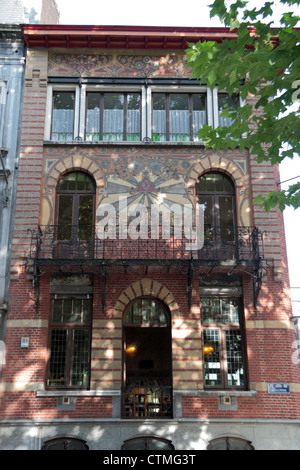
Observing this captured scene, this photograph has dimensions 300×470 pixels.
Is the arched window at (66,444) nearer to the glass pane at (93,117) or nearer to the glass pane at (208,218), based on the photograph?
the glass pane at (208,218)

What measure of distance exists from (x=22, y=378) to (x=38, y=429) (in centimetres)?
155

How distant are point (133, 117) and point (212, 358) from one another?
890 centimetres

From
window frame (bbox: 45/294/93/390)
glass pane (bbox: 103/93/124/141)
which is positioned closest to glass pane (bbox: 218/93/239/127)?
glass pane (bbox: 103/93/124/141)

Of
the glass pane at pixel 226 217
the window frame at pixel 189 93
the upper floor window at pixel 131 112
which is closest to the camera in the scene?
the glass pane at pixel 226 217

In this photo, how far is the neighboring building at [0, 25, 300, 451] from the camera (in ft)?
44.3

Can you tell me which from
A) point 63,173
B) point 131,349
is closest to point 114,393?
point 63,173

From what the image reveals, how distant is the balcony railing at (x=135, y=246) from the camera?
14.8 m

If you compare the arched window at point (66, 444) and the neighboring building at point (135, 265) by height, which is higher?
the neighboring building at point (135, 265)

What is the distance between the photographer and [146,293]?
14.7 meters

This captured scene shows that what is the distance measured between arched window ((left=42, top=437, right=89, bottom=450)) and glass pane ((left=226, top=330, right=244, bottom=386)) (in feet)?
15.8

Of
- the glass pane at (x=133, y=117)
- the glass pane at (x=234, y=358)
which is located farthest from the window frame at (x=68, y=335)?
the glass pane at (x=133, y=117)

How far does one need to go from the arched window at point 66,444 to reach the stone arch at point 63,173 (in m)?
7.03

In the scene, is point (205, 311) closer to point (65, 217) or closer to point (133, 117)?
point (65, 217)

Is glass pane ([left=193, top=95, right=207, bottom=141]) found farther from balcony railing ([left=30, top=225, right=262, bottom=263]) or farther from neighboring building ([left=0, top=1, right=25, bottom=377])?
neighboring building ([left=0, top=1, right=25, bottom=377])
